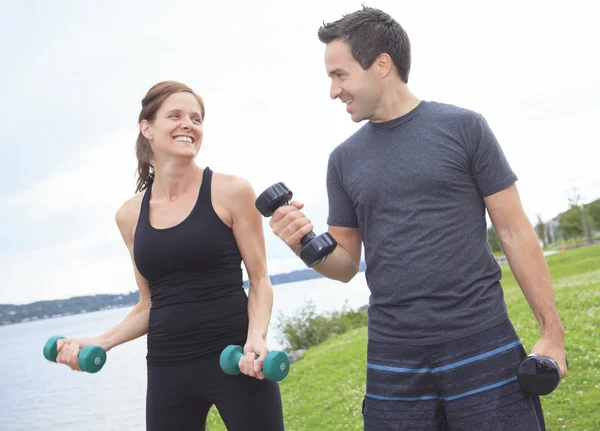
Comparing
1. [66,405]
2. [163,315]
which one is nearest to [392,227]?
[163,315]

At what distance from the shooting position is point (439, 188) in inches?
94.2

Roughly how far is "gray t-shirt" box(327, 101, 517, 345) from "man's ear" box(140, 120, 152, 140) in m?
1.09

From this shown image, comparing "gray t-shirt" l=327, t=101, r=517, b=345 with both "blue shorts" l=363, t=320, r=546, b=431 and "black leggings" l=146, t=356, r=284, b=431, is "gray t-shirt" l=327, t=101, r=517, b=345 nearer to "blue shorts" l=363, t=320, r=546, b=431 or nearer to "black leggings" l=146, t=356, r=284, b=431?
"blue shorts" l=363, t=320, r=546, b=431

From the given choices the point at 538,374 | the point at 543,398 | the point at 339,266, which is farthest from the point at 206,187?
the point at 543,398

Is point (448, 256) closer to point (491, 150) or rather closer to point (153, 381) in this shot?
point (491, 150)

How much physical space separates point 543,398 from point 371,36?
19.6 feet

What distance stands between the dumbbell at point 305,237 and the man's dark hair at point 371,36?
0.63m

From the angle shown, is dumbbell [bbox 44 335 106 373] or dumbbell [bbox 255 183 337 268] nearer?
dumbbell [bbox 255 183 337 268]

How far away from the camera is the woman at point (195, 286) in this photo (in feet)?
8.89

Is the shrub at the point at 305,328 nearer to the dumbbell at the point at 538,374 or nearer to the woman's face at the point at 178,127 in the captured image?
the woman's face at the point at 178,127

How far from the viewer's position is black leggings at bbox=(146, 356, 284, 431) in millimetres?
2670

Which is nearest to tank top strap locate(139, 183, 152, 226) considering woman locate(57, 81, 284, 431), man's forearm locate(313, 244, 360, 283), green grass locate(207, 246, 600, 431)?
woman locate(57, 81, 284, 431)

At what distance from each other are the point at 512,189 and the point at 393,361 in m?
0.84

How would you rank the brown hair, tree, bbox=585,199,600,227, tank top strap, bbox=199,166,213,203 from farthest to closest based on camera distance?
tree, bbox=585,199,600,227, the brown hair, tank top strap, bbox=199,166,213,203
